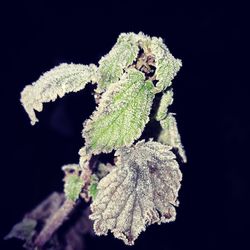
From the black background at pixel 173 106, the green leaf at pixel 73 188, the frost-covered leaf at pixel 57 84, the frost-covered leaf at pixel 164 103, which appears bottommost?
Answer: the green leaf at pixel 73 188

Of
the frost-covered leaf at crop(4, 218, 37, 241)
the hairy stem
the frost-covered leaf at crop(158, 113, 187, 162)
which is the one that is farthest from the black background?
the frost-covered leaf at crop(158, 113, 187, 162)

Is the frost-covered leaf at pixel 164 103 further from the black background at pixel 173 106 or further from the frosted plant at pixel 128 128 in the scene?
the black background at pixel 173 106

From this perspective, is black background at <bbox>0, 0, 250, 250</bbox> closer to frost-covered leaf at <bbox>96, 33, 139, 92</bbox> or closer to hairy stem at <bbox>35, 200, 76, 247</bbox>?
hairy stem at <bbox>35, 200, 76, 247</bbox>

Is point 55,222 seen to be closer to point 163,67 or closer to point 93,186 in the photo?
point 93,186

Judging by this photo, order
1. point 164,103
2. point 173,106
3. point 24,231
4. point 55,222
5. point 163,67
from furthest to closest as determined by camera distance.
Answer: point 173,106 → point 24,231 → point 55,222 → point 164,103 → point 163,67

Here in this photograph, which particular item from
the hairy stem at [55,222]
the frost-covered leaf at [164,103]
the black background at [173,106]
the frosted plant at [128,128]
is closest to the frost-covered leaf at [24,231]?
the hairy stem at [55,222]

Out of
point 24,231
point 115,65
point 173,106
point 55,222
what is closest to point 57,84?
point 115,65
